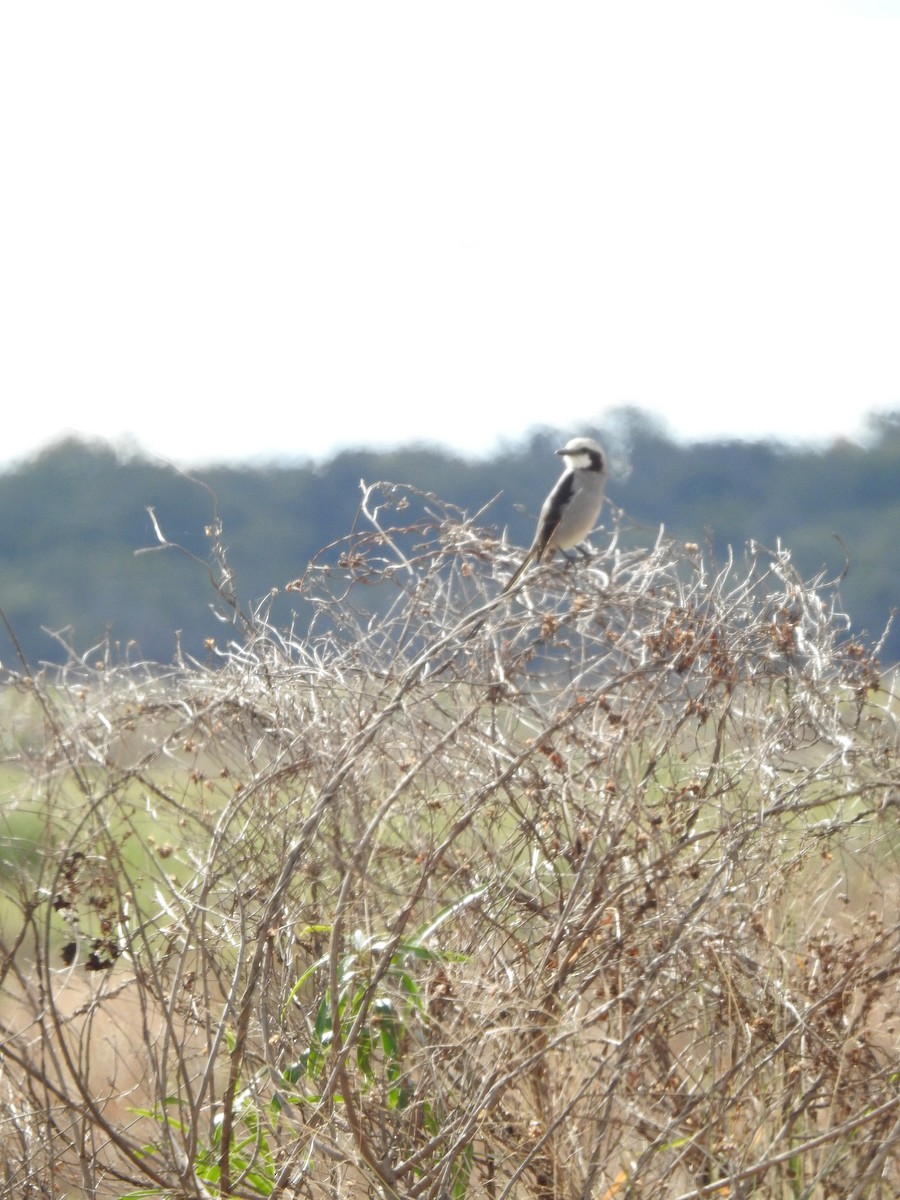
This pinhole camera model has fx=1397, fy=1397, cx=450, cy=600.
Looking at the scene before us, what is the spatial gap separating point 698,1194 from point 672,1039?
100 centimetres

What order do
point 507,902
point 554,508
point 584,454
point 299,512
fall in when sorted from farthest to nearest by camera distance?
point 299,512 < point 584,454 < point 554,508 < point 507,902

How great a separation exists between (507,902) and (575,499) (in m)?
3.07

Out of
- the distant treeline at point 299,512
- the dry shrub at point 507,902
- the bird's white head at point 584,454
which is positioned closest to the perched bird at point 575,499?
the bird's white head at point 584,454

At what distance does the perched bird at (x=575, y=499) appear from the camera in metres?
6.19

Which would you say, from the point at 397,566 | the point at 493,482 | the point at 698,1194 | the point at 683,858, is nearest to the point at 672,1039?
the point at 683,858

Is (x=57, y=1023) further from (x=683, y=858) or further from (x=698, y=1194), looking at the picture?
(x=683, y=858)

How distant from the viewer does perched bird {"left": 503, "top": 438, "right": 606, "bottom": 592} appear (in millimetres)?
6188

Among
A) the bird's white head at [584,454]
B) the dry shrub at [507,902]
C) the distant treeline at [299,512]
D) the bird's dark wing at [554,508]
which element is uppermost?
the bird's white head at [584,454]

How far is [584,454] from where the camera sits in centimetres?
717

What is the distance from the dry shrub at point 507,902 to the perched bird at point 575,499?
1.59 metres

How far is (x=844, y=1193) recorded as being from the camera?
350 cm

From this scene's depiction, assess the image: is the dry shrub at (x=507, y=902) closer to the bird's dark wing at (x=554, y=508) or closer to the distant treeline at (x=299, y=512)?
the bird's dark wing at (x=554, y=508)

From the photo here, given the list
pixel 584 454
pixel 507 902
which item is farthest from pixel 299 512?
pixel 507 902

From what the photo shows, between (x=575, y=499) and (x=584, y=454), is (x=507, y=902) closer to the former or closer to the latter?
(x=575, y=499)
